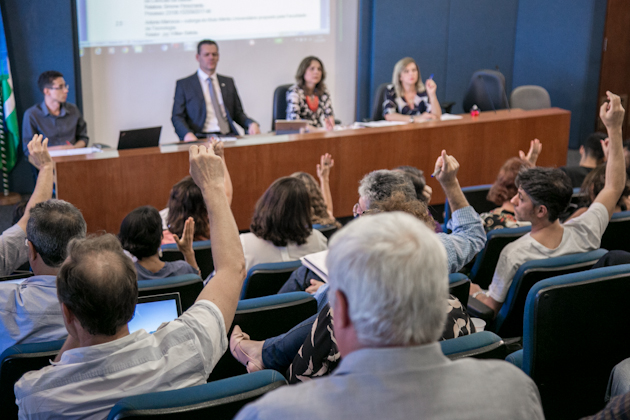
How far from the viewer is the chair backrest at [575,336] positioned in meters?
2.02

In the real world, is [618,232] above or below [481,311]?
above

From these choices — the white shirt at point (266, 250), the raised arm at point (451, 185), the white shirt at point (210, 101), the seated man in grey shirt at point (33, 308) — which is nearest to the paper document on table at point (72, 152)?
the white shirt at point (210, 101)

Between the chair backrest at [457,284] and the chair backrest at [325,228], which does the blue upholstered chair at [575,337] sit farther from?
the chair backrest at [325,228]

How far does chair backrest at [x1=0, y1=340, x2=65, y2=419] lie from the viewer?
1.65 meters

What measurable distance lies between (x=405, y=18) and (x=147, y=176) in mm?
4725

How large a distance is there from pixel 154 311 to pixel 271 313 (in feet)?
1.36

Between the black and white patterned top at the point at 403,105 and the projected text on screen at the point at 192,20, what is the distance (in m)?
1.66

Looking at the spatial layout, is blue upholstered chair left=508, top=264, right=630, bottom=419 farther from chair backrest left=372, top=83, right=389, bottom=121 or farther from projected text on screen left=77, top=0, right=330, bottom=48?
projected text on screen left=77, top=0, right=330, bottom=48

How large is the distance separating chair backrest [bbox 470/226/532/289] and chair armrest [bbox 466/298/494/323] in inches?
15.1

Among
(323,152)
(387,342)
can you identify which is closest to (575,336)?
(387,342)

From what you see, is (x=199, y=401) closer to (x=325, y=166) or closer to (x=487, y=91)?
(x=325, y=166)

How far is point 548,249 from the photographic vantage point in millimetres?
2719

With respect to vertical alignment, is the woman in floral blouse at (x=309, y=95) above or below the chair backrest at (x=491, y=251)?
above

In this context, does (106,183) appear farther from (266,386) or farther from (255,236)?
(266,386)
